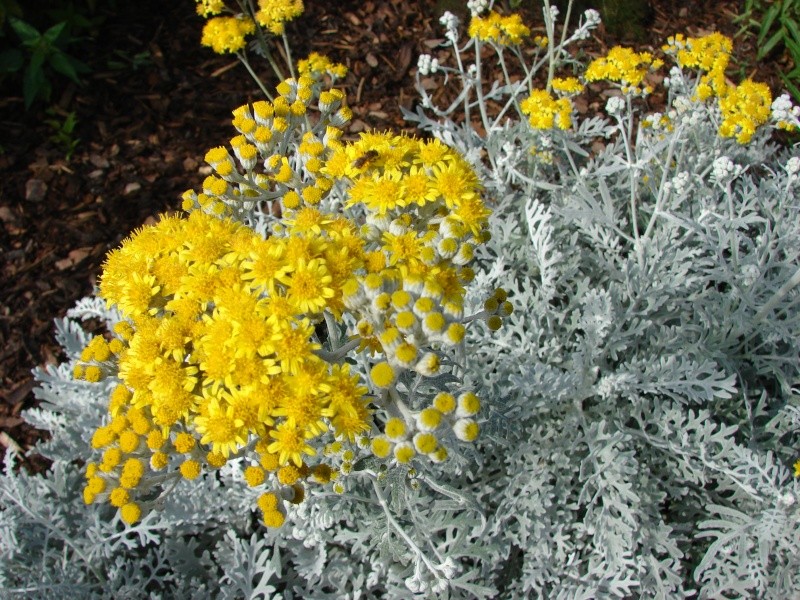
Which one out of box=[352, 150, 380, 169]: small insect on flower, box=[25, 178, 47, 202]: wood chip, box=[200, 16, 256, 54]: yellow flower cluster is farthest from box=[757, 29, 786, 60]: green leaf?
box=[25, 178, 47, 202]: wood chip

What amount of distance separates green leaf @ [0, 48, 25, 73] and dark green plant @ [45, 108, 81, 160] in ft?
0.99

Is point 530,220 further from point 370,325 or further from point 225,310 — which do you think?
point 225,310

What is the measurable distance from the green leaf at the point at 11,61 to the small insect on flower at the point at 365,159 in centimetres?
302

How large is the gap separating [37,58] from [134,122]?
0.61m

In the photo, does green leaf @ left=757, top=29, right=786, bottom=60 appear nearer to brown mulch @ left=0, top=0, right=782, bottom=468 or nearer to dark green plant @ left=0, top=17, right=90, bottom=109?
brown mulch @ left=0, top=0, right=782, bottom=468

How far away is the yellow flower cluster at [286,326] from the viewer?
5.48 feet

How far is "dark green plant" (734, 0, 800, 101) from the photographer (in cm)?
445

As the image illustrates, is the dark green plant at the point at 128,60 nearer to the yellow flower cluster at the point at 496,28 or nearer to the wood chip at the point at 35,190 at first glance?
the wood chip at the point at 35,190

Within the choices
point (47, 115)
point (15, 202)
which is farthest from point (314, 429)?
point (47, 115)

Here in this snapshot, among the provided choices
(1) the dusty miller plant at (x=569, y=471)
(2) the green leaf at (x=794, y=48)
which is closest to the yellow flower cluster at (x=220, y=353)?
(1) the dusty miller plant at (x=569, y=471)

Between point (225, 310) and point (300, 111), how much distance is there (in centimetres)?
89

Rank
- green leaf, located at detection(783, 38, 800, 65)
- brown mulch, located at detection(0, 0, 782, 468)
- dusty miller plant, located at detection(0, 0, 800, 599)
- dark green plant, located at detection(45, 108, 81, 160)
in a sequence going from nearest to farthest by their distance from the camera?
dusty miller plant, located at detection(0, 0, 800, 599)
brown mulch, located at detection(0, 0, 782, 468)
dark green plant, located at detection(45, 108, 81, 160)
green leaf, located at detection(783, 38, 800, 65)

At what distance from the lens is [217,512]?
105 inches

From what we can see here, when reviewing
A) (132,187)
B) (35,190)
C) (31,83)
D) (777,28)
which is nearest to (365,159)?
(132,187)
